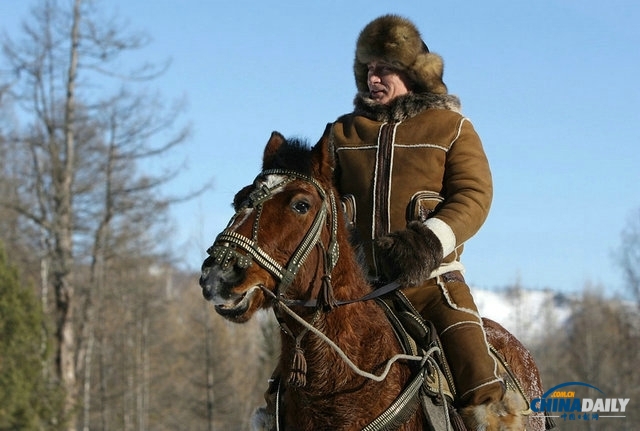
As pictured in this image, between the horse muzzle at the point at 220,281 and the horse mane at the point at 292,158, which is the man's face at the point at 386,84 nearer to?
the horse mane at the point at 292,158

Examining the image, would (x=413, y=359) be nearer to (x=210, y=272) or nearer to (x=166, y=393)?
(x=210, y=272)

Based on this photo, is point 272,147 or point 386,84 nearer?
point 272,147

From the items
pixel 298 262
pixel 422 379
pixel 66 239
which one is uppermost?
pixel 66 239

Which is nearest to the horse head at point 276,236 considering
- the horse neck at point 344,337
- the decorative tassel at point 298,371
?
the horse neck at point 344,337

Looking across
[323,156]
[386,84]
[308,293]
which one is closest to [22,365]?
[386,84]

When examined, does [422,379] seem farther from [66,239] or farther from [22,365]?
[66,239]

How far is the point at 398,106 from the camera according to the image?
18.5ft

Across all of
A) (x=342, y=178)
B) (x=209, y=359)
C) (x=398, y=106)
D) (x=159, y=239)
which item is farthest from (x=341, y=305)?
(x=209, y=359)

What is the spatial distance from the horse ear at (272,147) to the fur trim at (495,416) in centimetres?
179

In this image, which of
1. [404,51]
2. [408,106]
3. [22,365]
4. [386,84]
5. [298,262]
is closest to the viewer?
[298,262]

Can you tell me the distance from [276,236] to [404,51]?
6.84ft

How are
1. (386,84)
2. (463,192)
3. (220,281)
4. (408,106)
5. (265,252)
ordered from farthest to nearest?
(386,84), (408,106), (463,192), (265,252), (220,281)

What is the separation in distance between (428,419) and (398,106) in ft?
6.79

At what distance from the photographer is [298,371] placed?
4387 mm
